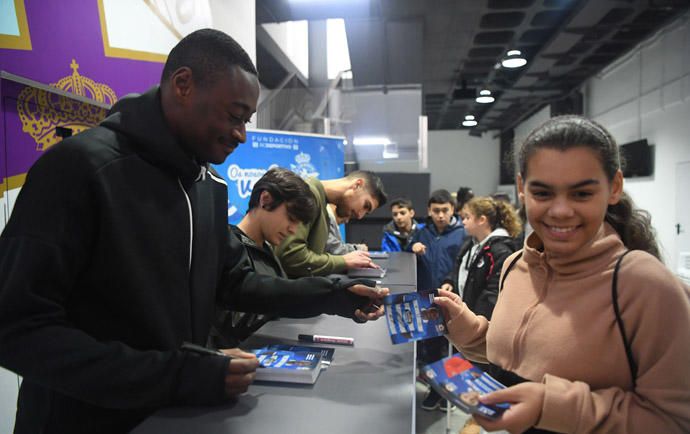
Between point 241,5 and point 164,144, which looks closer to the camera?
point 164,144

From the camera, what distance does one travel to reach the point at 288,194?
1948mm

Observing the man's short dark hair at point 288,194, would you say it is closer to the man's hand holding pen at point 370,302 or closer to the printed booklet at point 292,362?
the man's hand holding pen at point 370,302

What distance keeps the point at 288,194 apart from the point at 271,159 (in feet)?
6.35

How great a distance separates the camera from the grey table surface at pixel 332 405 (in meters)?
0.83

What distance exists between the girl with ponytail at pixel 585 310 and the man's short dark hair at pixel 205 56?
719 mm

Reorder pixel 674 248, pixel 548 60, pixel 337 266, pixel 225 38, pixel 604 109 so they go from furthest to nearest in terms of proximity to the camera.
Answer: pixel 604 109
pixel 548 60
pixel 674 248
pixel 337 266
pixel 225 38

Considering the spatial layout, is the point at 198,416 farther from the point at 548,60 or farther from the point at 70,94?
the point at 548,60

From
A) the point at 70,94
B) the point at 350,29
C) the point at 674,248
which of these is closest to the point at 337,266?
the point at 70,94

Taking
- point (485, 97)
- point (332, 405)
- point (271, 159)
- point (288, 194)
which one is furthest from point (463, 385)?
point (485, 97)

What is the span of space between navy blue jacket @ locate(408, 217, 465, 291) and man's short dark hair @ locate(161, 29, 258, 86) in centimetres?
327

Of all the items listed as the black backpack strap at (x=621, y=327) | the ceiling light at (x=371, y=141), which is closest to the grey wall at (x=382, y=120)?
the ceiling light at (x=371, y=141)

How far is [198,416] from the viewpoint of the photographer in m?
0.87

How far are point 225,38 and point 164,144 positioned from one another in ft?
0.98

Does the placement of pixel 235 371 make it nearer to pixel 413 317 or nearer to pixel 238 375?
pixel 238 375
